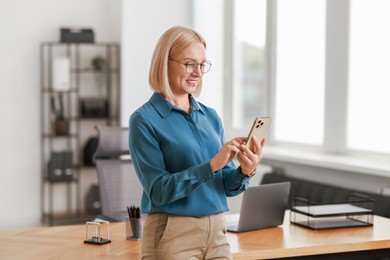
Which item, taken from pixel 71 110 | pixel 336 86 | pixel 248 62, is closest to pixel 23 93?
pixel 71 110

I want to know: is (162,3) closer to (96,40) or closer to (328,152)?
(96,40)

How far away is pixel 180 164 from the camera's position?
2428 mm

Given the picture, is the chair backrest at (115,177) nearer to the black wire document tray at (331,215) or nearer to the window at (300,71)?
the black wire document tray at (331,215)

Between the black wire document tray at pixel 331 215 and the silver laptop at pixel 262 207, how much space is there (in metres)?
0.13

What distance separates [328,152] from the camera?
17.9 ft

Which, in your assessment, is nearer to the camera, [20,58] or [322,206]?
[322,206]

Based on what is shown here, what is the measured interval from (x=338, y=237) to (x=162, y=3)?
4.36 meters

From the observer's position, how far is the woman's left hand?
239cm

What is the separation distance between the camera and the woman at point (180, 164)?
2.36m

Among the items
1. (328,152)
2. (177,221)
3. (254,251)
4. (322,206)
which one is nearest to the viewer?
(177,221)

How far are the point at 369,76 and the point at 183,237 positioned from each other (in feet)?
10.0

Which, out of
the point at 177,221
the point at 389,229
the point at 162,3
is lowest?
the point at 389,229

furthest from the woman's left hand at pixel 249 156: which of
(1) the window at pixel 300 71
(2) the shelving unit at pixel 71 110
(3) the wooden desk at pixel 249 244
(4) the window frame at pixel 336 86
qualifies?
(2) the shelving unit at pixel 71 110

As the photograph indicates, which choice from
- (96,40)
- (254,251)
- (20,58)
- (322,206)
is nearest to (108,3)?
(96,40)
